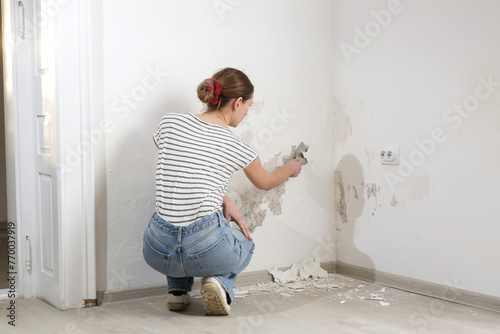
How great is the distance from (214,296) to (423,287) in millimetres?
1016

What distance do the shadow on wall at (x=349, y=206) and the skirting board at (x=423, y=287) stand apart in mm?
39

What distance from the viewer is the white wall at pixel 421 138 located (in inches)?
97.7

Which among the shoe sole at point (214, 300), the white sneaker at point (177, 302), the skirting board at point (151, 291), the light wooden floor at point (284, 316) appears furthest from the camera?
the skirting board at point (151, 291)

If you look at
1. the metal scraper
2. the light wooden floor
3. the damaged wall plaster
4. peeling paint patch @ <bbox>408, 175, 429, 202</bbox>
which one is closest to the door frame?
the light wooden floor

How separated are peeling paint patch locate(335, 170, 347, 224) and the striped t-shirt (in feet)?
3.20

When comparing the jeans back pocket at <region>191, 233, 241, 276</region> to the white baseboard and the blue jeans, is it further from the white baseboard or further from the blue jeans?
the white baseboard

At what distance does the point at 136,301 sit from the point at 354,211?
1.19 meters

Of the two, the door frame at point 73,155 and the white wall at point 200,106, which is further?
the white wall at point 200,106

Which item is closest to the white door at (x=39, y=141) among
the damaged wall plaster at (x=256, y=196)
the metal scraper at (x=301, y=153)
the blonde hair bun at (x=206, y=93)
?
the blonde hair bun at (x=206, y=93)

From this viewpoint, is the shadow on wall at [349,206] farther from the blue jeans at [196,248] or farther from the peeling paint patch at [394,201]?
the blue jeans at [196,248]

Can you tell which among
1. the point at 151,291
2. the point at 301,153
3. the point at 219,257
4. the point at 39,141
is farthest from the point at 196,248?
the point at 301,153

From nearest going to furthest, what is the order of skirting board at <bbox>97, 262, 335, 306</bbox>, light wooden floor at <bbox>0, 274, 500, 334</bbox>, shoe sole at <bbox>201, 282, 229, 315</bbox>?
light wooden floor at <bbox>0, 274, 500, 334</bbox>
shoe sole at <bbox>201, 282, 229, 315</bbox>
skirting board at <bbox>97, 262, 335, 306</bbox>

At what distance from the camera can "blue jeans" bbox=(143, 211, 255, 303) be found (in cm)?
225

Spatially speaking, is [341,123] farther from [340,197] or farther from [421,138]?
[421,138]
